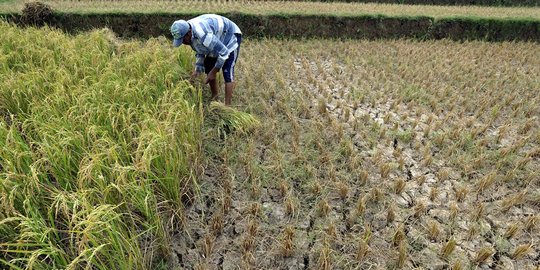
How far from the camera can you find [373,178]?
258 centimetres

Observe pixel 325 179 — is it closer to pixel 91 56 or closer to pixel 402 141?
pixel 402 141

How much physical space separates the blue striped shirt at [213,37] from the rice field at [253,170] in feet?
1.25

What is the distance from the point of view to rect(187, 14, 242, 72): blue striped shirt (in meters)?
2.84

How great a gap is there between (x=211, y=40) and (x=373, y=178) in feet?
5.84

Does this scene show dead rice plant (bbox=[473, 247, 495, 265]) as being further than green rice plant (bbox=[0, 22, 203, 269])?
Yes

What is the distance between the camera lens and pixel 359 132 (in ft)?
10.6

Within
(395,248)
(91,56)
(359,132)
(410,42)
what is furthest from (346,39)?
(395,248)

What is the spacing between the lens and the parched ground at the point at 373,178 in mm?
1956

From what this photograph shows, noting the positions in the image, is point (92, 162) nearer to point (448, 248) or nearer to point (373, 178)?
point (373, 178)

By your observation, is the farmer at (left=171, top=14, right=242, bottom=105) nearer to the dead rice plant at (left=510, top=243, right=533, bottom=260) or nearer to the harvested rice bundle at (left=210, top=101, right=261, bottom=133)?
the harvested rice bundle at (left=210, top=101, right=261, bottom=133)

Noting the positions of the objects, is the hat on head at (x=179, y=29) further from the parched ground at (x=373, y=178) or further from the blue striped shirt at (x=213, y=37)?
the parched ground at (x=373, y=178)

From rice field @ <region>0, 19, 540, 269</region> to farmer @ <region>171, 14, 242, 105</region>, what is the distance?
0.95ft

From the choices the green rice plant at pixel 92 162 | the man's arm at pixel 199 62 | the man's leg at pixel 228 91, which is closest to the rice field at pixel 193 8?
the green rice plant at pixel 92 162

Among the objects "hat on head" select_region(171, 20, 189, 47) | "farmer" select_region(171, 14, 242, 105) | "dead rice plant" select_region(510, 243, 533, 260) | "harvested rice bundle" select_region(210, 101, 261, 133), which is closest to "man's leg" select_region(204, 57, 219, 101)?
"farmer" select_region(171, 14, 242, 105)
